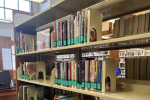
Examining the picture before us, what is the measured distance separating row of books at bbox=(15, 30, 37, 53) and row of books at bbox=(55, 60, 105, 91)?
1.03 meters

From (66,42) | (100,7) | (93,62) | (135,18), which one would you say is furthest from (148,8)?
(66,42)

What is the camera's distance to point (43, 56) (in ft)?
8.44

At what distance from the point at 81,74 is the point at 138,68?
21.6 inches

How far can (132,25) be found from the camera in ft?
3.91

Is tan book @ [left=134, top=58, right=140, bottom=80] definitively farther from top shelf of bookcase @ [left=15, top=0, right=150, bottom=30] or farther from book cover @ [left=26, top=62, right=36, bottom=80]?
book cover @ [left=26, top=62, right=36, bottom=80]

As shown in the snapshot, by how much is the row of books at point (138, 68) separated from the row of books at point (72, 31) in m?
0.54

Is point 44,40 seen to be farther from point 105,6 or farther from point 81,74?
point 105,6

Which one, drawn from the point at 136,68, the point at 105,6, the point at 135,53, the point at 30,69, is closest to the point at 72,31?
the point at 105,6

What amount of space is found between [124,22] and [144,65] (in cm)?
43

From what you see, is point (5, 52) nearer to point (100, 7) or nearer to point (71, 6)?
point (71, 6)

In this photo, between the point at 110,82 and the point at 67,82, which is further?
the point at 67,82

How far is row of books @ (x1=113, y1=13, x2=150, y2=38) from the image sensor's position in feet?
3.66

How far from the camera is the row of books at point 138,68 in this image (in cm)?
120

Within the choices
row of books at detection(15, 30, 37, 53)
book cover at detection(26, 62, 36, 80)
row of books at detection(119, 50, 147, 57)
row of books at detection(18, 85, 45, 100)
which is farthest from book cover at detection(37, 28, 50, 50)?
row of books at detection(119, 50, 147, 57)
